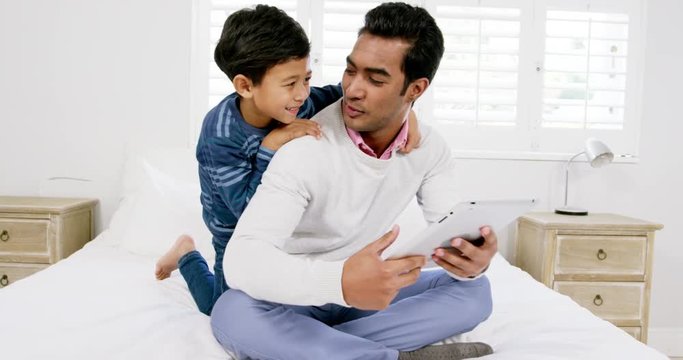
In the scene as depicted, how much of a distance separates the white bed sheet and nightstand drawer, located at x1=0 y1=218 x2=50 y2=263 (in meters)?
0.52

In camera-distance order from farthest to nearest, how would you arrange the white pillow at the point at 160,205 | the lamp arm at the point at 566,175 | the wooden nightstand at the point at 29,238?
the lamp arm at the point at 566,175 → the wooden nightstand at the point at 29,238 → the white pillow at the point at 160,205

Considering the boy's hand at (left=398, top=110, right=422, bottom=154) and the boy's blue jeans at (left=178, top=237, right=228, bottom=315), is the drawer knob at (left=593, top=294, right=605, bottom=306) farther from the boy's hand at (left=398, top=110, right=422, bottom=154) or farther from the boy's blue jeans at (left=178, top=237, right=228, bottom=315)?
the boy's blue jeans at (left=178, top=237, right=228, bottom=315)

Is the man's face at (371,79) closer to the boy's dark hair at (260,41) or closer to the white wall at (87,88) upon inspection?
A: the boy's dark hair at (260,41)

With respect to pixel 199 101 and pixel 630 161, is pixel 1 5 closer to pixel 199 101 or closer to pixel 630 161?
pixel 199 101

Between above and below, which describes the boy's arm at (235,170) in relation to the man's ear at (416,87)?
below

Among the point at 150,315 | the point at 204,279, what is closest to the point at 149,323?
the point at 150,315

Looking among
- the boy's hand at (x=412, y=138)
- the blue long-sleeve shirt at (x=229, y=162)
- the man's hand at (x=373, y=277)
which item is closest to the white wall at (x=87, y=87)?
the blue long-sleeve shirt at (x=229, y=162)

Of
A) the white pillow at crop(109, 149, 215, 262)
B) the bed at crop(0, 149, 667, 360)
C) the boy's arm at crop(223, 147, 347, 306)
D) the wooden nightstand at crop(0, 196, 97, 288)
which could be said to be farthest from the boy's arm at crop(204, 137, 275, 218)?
the wooden nightstand at crop(0, 196, 97, 288)

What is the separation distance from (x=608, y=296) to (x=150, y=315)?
1728mm

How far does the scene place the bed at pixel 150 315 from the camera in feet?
4.03

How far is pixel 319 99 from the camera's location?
1.55m

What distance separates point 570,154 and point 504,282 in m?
1.08

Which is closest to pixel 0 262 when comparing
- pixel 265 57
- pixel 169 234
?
pixel 169 234

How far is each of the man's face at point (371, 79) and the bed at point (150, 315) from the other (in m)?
0.52
